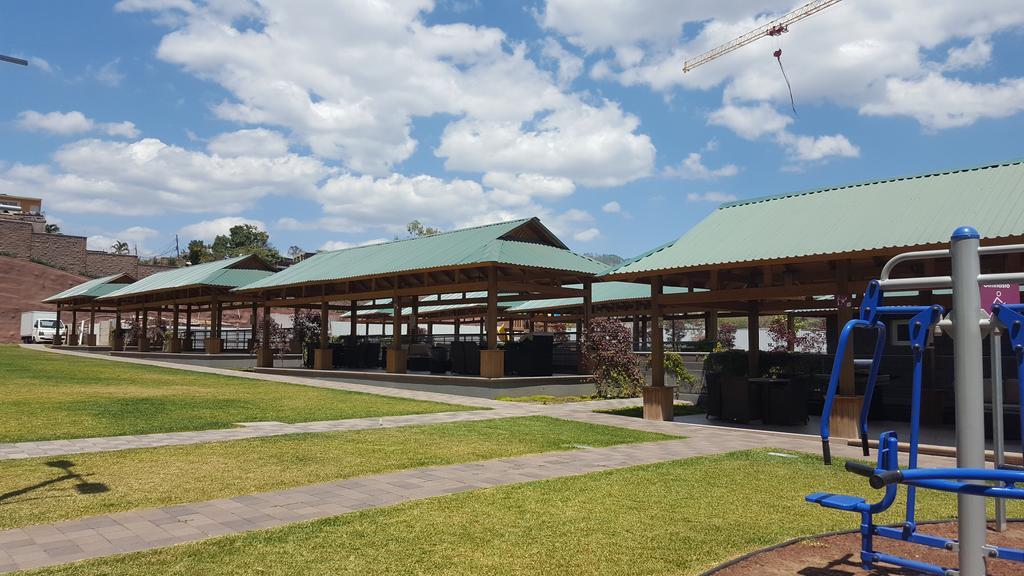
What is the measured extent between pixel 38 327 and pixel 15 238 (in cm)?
1824

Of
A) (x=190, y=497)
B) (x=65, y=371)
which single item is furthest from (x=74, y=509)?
(x=65, y=371)

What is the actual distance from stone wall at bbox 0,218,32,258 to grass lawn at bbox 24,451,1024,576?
81049mm

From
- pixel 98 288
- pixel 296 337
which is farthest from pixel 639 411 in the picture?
pixel 98 288

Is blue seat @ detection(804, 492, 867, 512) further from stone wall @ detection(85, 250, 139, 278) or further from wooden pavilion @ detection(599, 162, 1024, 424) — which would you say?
stone wall @ detection(85, 250, 139, 278)

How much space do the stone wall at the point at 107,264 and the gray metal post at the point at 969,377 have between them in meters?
85.1

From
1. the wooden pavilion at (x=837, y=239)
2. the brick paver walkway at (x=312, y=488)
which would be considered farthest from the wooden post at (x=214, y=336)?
the wooden pavilion at (x=837, y=239)

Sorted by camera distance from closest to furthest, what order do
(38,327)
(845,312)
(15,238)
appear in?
(845,312)
(38,327)
(15,238)

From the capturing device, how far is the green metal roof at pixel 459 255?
1997 cm

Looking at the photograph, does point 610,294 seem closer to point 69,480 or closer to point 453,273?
point 453,273

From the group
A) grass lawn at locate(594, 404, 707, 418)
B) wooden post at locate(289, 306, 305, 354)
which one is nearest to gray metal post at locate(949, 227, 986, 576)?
grass lawn at locate(594, 404, 707, 418)

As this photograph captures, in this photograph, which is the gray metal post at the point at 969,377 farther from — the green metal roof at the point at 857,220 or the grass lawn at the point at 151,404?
the grass lawn at the point at 151,404

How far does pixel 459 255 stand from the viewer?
20.5 m

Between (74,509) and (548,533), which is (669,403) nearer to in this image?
(548,533)

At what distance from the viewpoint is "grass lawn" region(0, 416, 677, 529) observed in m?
6.47
